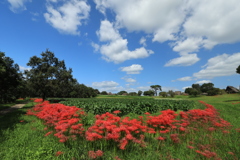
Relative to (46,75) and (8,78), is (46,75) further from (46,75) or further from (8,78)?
(8,78)

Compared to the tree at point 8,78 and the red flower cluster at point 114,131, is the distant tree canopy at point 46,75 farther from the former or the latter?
the red flower cluster at point 114,131

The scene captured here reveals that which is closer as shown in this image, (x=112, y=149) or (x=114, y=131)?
(x=114, y=131)

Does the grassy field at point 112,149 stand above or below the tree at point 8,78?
below

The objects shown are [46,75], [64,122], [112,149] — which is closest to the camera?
[112,149]

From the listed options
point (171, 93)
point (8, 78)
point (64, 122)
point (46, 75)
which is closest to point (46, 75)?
point (46, 75)

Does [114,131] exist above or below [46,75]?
below

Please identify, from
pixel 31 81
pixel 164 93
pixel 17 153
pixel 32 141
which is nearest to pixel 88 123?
pixel 32 141

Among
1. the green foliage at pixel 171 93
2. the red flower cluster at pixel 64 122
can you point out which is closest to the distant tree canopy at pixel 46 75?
the red flower cluster at pixel 64 122

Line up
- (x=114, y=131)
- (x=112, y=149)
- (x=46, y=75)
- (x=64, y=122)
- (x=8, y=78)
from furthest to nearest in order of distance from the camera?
(x=46, y=75), (x=8, y=78), (x=64, y=122), (x=112, y=149), (x=114, y=131)

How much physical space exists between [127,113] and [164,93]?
233 ft

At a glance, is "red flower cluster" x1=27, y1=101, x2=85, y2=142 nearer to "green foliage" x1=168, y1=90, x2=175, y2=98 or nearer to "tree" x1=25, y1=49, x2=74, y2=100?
"tree" x1=25, y1=49, x2=74, y2=100

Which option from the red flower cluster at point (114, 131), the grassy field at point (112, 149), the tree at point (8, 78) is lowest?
the grassy field at point (112, 149)

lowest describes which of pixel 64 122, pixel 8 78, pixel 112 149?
pixel 112 149

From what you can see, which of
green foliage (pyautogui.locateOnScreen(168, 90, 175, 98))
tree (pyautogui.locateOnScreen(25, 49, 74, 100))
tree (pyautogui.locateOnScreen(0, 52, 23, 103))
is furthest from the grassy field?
green foliage (pyautogui.locateOnScreen(168, 90, 175, 98))
